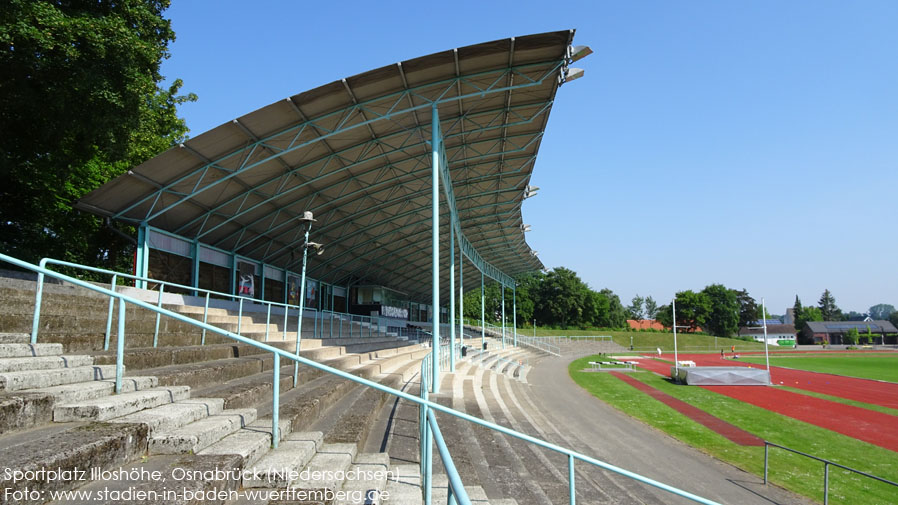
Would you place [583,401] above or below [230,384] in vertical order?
below

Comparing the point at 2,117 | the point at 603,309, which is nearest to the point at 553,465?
the point at 2,117

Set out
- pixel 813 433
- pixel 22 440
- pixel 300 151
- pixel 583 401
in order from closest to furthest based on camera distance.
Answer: pixel 22 440
pixel 813 433
pixel 300 151
pixel 583 401

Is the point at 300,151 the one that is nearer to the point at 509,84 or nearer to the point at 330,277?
the point at 509,84

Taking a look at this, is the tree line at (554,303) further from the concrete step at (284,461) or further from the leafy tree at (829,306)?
the leafy tree at (829,306)

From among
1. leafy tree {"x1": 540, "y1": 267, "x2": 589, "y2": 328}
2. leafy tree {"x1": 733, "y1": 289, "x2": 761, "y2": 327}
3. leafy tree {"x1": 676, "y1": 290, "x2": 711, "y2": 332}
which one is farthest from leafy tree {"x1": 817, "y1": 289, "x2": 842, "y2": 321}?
leafy tree {"x1": 540, "y1": 267, "x2": 589, "y2": 328}

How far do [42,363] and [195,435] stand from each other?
6.83 feet

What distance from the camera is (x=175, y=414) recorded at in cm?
455

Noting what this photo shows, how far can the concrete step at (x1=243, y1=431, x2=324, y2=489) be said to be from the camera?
13.5ft

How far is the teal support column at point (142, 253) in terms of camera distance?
19688 millimetres

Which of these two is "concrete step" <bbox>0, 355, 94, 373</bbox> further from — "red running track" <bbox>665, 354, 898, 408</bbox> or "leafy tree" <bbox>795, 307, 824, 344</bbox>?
"leafy tree" <bbox>795, 307, 824, 344</bbox>

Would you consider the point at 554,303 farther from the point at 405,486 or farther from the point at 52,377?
the point at 52,377

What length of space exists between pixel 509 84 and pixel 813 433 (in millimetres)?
16795

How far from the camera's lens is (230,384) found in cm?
694

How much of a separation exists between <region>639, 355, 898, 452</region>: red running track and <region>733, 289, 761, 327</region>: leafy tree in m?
127
